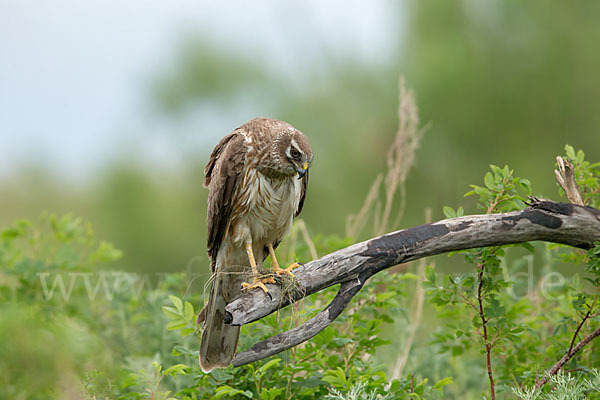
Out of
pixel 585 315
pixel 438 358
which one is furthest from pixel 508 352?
pixel 438 358

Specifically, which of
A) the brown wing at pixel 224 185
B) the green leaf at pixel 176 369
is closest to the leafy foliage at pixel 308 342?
the green leaf at pixel 176 369

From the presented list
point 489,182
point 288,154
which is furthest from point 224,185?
point 489,182

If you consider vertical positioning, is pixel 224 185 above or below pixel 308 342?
above

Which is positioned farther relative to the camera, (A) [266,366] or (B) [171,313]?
(B) [171,313]

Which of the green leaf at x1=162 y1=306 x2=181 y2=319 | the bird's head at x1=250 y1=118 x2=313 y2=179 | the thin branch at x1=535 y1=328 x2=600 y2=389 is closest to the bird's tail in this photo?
the green leaf at x1=162 y1=306 x2=181 y2=319

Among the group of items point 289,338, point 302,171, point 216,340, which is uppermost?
point 302,171

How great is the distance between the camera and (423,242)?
2996 mm

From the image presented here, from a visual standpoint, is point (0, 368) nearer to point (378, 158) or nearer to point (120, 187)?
point (378, 158)

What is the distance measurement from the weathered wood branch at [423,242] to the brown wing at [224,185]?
2.23ft

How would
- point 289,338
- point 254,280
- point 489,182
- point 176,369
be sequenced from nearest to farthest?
1. point 289,338
2. point 176,369
3. point 489,182
4. point 254,280

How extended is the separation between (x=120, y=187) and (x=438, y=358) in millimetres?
8113

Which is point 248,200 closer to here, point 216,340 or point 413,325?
point 216,340

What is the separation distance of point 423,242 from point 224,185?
1177 millimetres

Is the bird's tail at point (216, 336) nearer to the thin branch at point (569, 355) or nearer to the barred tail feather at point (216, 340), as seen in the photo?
the barred tail feather at point (216, 340)
